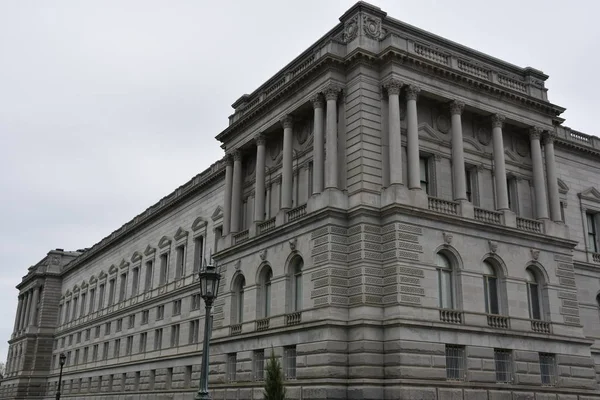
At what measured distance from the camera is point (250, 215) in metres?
42.3

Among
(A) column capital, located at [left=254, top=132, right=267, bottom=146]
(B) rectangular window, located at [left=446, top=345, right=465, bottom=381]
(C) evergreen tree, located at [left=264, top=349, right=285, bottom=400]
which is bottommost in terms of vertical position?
(C) evergreen tree, located at [left=264, top=349, right=285, bottom=400]

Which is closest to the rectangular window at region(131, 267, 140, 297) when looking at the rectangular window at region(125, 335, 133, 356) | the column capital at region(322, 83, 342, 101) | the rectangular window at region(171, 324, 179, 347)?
the rectangular window at region(125, 335, 133, 356)

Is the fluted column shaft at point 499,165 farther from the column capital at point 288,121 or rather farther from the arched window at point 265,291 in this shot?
the arched window at point 265,291

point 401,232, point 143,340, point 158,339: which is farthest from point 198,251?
point 401,232

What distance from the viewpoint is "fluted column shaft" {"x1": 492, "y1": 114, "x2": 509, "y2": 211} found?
119 feet

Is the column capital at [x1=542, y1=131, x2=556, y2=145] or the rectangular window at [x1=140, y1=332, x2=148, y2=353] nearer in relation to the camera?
the column capital at [x1=542, y1=131, x2=556, y2=145]

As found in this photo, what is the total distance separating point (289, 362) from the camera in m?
33.6

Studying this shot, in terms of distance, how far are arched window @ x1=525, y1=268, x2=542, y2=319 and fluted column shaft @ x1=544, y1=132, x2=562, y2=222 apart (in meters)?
4.01

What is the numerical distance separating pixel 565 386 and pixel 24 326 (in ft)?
288

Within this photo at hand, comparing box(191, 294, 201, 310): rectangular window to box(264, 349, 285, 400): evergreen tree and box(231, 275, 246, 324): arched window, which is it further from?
box(264, 349, 285, 400): evergreen tree

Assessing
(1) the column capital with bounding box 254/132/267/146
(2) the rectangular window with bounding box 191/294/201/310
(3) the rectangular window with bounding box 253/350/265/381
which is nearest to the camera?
(3) the rectangular window with bounding box 253/350/265/381

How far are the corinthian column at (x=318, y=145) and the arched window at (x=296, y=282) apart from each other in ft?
12.7

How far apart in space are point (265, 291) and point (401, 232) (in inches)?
370

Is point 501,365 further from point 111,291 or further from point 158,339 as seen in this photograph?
point 111,291
